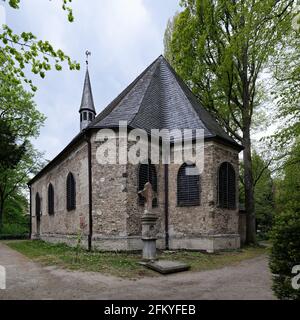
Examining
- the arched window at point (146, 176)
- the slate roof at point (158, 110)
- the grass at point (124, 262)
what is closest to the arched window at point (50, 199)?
the slate roof at point (158, 110)

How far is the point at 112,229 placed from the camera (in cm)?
1250

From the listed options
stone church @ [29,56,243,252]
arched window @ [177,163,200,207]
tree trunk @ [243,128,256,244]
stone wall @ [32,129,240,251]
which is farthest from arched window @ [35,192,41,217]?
tree trunk @ [243,128,256,244]

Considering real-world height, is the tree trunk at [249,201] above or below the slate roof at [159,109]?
below

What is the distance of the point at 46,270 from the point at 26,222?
90.1 feet

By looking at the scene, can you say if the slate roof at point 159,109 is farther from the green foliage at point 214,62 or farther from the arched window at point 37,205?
the arched window at point 37,205

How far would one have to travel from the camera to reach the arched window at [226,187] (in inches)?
548

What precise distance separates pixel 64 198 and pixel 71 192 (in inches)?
51.5

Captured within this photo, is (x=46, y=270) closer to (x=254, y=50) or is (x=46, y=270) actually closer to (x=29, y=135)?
(x=254, y=50)

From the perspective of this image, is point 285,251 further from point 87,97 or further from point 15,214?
point 15,214

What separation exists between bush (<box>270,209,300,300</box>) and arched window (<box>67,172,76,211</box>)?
11942 millimetres

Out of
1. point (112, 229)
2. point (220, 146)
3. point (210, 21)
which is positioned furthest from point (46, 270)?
point (210, 21)

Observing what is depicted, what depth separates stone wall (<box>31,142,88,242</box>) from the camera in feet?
46.0

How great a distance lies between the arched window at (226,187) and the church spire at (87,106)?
657 inches

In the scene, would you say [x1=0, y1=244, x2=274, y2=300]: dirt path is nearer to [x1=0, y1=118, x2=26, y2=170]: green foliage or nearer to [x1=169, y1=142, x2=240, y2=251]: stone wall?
[x1=169, y1=142, x2=240, y2=251]: stone wall
